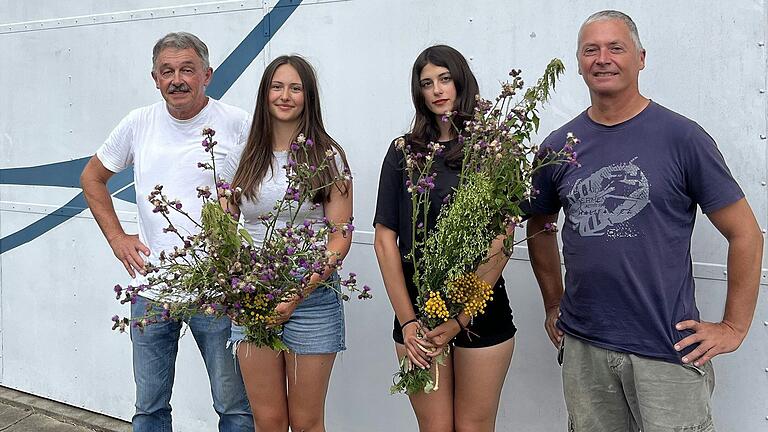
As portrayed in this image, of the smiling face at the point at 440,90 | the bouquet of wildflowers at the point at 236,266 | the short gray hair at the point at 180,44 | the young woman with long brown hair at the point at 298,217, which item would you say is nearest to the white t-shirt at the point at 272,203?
the young woman with long brown hair at the point at 298,217

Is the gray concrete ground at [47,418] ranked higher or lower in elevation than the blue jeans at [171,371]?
lower

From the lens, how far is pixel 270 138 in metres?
2.49

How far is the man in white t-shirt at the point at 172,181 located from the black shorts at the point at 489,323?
2.18 feet

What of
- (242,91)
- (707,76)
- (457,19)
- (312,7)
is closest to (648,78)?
(707,76)

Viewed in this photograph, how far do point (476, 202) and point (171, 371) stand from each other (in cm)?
137

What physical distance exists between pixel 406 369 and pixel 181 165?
0.99 m

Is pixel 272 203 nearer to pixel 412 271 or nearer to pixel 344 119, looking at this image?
pixel 412 271

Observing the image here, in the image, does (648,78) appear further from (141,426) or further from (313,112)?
(141,426)

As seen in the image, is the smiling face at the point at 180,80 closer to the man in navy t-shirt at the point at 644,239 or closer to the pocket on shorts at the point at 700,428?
the man in navy t-shirt at the point at 644,239

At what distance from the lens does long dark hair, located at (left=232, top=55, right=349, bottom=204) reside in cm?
243

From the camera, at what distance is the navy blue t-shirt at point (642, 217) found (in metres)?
1.98

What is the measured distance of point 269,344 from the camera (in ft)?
7.79

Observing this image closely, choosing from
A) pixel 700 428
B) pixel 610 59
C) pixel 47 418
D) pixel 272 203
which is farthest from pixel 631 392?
pixel 47 418

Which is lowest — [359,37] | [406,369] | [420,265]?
[406,369]
